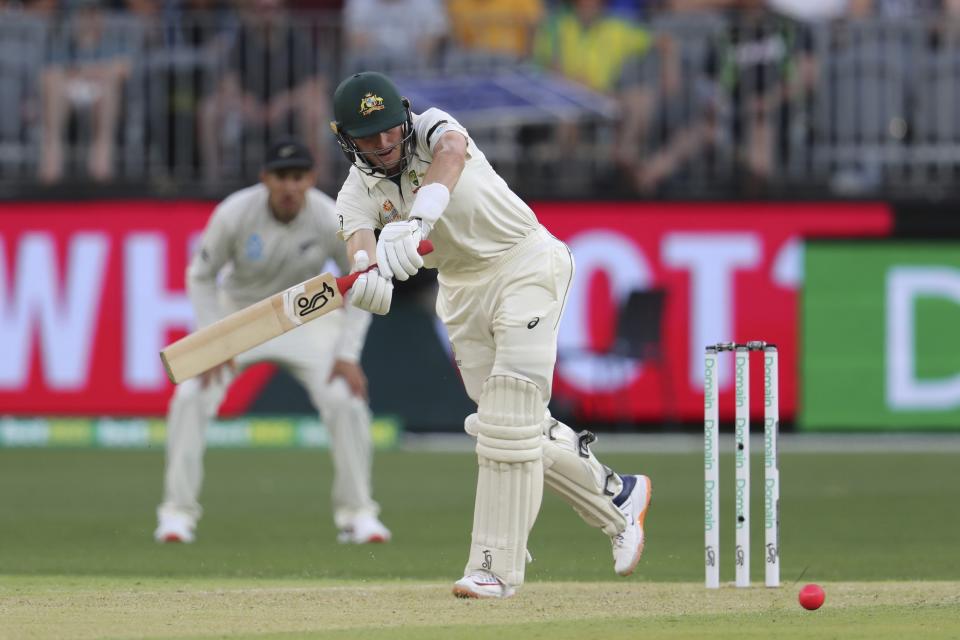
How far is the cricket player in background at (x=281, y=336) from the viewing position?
342 inches

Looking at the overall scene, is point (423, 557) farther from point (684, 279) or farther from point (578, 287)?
point (684, 279)

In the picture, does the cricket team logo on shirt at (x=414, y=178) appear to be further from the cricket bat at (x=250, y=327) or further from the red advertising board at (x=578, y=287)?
the red advertising board at (x=578, y=287)

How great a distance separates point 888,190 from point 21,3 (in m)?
6.69

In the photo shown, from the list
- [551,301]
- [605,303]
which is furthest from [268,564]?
[605,303]

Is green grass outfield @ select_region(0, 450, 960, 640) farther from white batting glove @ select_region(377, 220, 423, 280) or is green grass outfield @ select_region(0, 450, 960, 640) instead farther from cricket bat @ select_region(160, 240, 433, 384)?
white batting glove @ select_region(377, 220, 423, 280)

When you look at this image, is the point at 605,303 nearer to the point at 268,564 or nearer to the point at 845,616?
the point at 268,564

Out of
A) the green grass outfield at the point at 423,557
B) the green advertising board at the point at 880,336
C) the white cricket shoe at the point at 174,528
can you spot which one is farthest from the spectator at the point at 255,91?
the white cricket shoe at the point at 174,528

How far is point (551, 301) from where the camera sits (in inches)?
248

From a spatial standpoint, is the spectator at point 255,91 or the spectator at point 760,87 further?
the spectator at point 255,91

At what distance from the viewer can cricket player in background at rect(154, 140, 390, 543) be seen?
8.68 metres

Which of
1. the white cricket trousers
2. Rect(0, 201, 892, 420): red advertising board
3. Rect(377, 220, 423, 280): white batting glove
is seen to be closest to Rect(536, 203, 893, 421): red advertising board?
Rect(0, 201, 892, 420): red advertising board

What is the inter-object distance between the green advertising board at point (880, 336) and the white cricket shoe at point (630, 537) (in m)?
6.76

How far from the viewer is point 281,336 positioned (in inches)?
349

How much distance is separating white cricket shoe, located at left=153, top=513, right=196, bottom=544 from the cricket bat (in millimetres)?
2494
